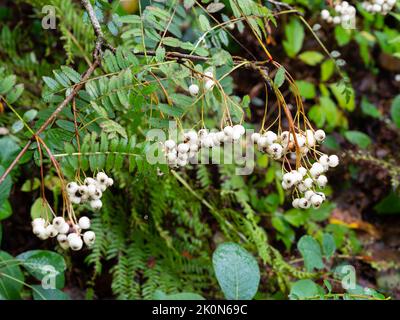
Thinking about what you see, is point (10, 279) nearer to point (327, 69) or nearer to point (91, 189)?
point (91, 189)

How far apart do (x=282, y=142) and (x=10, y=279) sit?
2.68 ft

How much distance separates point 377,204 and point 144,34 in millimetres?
1527

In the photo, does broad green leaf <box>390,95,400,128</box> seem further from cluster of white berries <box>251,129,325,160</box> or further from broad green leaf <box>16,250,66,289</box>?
broad green leaf <box>16,250,66,289</box>

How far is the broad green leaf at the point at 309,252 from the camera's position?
1552 mm

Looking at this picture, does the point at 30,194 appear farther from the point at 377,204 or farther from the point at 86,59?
the point at 377,204

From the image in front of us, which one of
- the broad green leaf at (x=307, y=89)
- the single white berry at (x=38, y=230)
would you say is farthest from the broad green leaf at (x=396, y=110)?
the single white berry at (x=38, y=230)

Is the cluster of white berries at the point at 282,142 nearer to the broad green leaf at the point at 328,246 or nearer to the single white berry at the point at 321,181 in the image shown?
the single white berry at the point at 321,181

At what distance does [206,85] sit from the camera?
117 cm

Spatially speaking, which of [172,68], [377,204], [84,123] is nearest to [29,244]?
[84,123]

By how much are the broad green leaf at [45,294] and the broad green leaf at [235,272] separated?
0.45 m

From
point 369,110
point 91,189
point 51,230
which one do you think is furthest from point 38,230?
point 369,110

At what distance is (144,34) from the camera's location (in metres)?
1.27

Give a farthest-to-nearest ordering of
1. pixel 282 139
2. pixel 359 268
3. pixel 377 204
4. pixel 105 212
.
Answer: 1. pixel 377 204
2. pixel 359 268
3. pixel 105 212
4. pixel 282 139

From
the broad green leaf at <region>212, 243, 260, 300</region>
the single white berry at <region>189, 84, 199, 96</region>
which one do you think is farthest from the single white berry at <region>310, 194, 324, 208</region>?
the single white berry at <region>189, 84, 199, 96</region>
